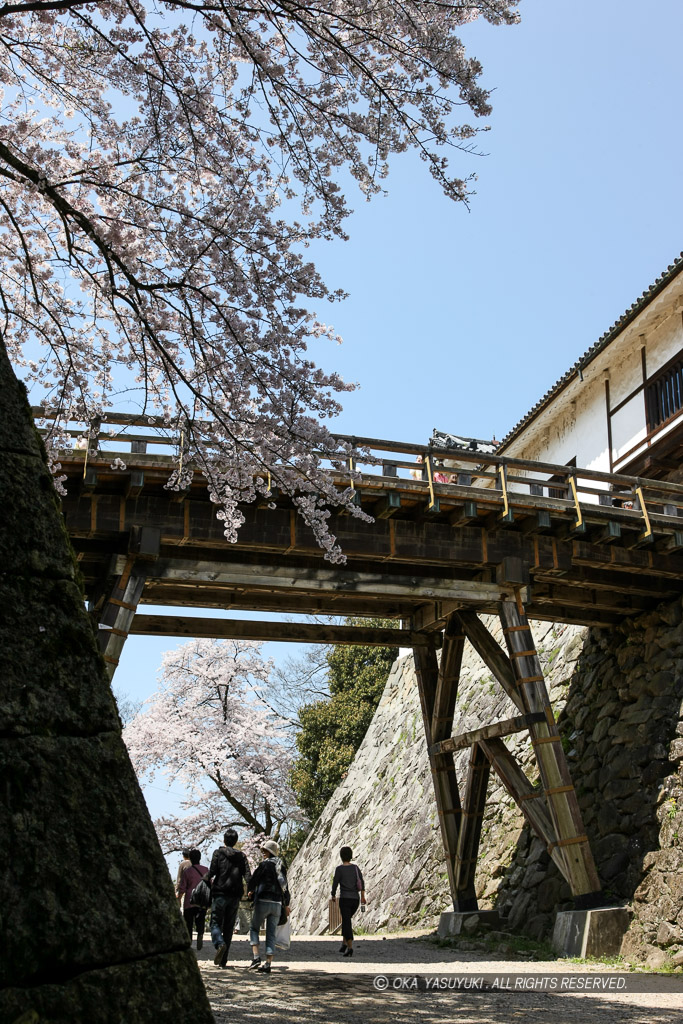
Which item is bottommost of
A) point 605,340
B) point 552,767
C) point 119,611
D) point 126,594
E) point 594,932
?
point 594,932

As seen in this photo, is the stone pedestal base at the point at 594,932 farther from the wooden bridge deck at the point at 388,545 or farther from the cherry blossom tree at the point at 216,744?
the cherry blossom tree at the point at 216,744

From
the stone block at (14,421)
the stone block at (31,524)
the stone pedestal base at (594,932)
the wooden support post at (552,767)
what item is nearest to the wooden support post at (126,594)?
the wooden support post at (552,767)

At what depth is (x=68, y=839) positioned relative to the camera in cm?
299

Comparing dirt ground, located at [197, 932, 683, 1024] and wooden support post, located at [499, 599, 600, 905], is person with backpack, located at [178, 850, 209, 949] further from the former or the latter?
wooden support post, located at [499, 599, 600, 905]

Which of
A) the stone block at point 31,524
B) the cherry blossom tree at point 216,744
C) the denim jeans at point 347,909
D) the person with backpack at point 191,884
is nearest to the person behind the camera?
the stone block at point 31,524

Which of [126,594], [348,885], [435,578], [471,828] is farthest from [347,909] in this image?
[126,594]

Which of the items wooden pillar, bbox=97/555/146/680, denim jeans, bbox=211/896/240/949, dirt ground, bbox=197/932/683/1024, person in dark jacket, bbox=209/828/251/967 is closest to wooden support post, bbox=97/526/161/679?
wooden pillar, bbox=97/555/146/680

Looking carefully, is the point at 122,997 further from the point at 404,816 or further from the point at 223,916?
the point at 404,816

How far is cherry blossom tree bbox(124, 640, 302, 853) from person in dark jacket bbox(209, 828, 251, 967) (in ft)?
50.7

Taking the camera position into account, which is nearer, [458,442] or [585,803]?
[585,803]

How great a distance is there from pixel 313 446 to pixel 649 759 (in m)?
8.49

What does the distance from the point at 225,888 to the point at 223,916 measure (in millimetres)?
347

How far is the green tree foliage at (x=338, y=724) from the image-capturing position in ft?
90.0

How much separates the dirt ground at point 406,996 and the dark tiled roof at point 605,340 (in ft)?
36.9
